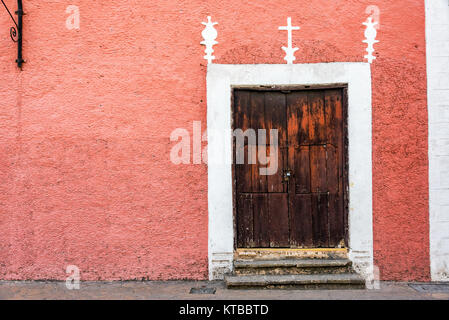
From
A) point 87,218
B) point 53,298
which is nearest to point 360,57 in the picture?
point 87,218

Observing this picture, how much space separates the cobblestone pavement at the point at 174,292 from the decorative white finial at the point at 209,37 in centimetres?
256

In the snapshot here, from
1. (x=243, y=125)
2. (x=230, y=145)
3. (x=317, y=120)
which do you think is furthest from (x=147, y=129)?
(x=317, y=120)

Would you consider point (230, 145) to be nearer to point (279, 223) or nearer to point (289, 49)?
point (279, 223)

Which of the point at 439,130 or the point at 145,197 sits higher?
the point at 439,130

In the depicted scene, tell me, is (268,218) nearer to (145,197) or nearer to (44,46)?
(145,197)

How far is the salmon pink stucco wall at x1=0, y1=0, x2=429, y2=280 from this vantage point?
435 centimetres

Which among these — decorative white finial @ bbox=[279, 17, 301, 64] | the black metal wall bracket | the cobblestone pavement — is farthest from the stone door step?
the black metal wall bracket

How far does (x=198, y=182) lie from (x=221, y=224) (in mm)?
541

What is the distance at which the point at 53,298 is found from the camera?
389cm

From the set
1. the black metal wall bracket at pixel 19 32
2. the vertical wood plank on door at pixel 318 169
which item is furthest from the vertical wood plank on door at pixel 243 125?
the black metal wall bracket at pixel 19 32

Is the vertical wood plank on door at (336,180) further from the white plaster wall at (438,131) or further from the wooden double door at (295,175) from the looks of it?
the white plaster wall at (438,131)

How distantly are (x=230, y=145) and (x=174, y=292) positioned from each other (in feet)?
5.56

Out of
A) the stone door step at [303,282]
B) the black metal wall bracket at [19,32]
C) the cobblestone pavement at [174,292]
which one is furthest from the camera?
the black metal wall bracket at [19,32]

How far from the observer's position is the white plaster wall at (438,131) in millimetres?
4309
